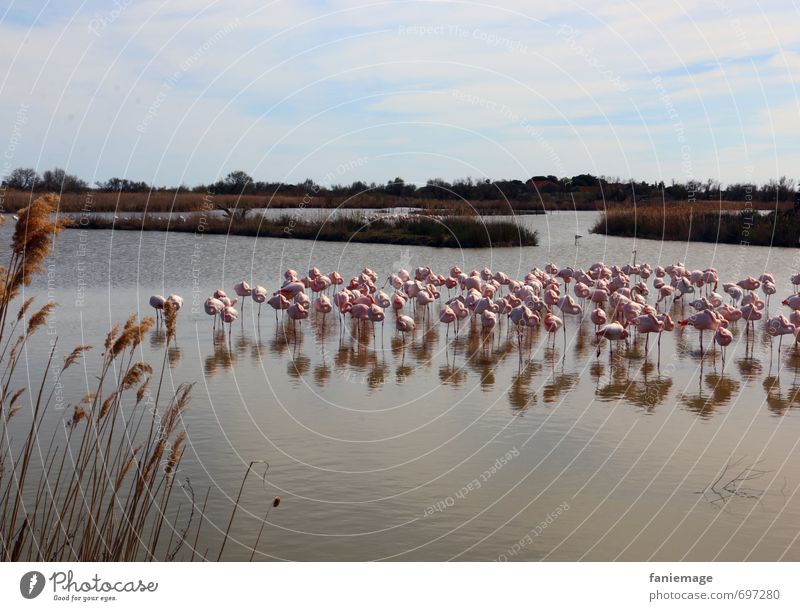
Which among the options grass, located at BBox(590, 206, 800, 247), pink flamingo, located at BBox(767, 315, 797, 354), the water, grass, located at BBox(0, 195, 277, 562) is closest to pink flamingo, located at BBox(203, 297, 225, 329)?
the water

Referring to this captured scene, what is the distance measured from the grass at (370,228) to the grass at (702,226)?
15.5 feet

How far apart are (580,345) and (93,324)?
6510 millimetres

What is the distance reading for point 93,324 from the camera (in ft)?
42.7

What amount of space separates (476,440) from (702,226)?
78.0 ft

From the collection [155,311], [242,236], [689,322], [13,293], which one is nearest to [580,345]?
[689,322]

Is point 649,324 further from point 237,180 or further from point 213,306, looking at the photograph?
point 237,180

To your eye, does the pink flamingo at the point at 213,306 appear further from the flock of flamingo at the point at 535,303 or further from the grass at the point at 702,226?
the grass at the point at 702,226

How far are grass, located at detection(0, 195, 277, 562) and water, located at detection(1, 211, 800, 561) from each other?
34 cm

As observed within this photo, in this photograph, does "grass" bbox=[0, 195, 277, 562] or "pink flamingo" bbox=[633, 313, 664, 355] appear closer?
"grass" bbox=[0, 195, 277, 562]

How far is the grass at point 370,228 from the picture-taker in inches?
997

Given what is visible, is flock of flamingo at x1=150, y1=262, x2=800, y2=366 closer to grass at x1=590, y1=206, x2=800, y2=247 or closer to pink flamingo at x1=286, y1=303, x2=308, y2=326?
pink flamingo at x1=286, y1=303, x2=308, y2=326

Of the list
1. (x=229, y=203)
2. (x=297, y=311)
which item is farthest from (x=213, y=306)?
(x=229, y=203)

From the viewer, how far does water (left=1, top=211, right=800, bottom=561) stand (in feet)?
18.4

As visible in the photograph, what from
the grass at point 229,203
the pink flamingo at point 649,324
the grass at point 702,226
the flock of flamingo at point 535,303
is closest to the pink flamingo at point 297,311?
the flock of flamingo at point 535,303
